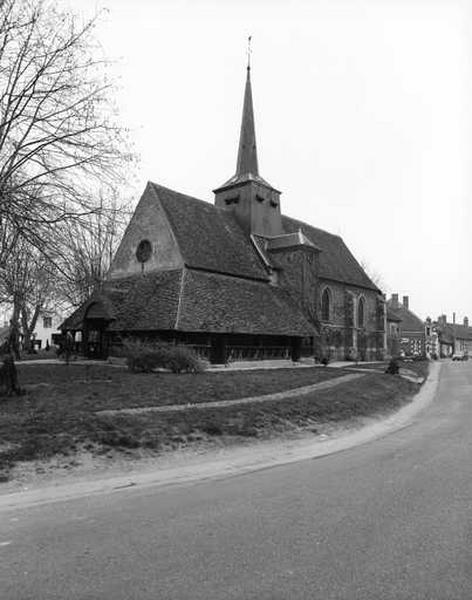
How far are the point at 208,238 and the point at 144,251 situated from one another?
4.18m

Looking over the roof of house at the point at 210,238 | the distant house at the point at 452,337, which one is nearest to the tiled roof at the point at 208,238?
the roof of house at the point at 210,238

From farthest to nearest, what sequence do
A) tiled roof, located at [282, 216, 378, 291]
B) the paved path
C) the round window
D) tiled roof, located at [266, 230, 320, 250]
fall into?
tiled roof, located at [282, 216, 378, 291] < tiled roof, located at [266, 230, 320, 250] < the round window < the paved path

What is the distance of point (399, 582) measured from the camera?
13.9 feet

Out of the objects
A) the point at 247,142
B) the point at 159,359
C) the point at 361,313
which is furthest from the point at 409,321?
the point at 159,359

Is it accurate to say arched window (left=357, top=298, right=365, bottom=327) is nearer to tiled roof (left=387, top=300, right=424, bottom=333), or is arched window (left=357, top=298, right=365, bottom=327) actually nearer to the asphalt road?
tiled roof (left=387, top=300, right=424, bottom=333)

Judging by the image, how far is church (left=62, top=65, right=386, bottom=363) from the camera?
28.4 metres

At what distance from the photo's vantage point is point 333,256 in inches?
1984

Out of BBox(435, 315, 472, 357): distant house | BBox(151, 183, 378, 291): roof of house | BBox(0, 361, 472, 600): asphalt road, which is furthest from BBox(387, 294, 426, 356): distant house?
BBox(0, 361, 472, 600): asphalt road

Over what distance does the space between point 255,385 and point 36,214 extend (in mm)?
9601

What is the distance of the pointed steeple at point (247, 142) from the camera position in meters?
41.2

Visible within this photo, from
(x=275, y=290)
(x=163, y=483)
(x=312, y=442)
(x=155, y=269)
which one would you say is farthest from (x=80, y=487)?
(x=275, y=290)

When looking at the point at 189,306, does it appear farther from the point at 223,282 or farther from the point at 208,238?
the point at 208,238

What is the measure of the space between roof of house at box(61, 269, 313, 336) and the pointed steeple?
11.5 metres

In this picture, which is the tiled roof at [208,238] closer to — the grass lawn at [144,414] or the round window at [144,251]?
the round window at [144,251]
